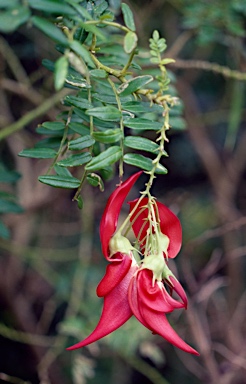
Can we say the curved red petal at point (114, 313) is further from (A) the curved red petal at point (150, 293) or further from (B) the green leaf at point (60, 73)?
(B) the green leaf at point (60, 73)

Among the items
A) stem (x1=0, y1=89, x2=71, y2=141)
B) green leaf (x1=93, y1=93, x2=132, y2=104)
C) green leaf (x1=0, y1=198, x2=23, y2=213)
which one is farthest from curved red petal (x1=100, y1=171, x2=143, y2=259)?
stem (x1=0, y1=89, x2=71, y2=141)

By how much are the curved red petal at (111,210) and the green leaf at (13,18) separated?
0.19m

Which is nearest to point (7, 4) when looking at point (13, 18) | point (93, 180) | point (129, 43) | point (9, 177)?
point (13, 18)

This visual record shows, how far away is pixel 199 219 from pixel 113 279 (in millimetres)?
1328

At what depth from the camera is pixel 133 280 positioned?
0.57 m

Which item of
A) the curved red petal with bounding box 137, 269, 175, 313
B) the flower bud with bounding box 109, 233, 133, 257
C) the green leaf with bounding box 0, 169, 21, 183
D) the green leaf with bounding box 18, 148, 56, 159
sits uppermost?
the green leaf with bounding box 18, 148, 56, 159

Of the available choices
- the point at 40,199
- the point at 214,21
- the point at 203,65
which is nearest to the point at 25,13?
the point at 203,65

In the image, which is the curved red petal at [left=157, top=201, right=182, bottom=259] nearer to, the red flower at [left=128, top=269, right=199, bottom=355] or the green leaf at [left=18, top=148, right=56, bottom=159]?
the red flower at [left=128, top=269, right=199, bottom=355]

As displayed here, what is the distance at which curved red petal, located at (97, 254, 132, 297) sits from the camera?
566 mm

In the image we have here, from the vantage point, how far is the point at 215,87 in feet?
6.06

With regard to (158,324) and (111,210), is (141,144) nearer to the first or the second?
(111,210)

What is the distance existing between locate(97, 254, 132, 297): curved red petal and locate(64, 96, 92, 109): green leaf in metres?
0.16

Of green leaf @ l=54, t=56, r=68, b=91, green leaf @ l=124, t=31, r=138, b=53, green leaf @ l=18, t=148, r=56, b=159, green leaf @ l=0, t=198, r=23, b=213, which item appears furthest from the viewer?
green leaf @ l=0, t=198, r=23, b=213

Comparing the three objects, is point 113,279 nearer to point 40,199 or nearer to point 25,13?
point 25,13
